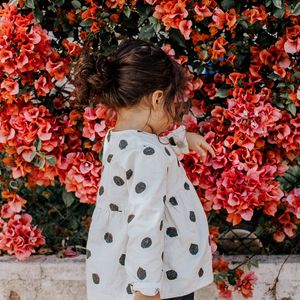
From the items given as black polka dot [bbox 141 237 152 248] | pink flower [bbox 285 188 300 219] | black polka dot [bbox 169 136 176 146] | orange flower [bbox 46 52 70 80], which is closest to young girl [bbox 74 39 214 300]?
black polka dot [bbox 141 237 152 248]

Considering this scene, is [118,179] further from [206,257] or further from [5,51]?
[5,51]

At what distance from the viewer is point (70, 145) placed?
10.7ft

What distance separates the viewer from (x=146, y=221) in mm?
2301

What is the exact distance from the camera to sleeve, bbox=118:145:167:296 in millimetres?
2297

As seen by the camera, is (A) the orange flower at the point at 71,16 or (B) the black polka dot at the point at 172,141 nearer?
(B) the black polka dot at the point at 172,141

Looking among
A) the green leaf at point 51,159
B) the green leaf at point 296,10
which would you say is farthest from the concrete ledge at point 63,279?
the green leaf at point 296,10

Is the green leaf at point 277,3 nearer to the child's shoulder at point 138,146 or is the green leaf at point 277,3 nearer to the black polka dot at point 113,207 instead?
the child's shoulder at point 138,146

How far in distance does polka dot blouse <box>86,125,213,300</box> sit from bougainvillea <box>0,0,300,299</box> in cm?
51

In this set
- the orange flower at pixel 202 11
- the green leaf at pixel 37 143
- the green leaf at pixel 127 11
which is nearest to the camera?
the orange flower at pixel 202 11

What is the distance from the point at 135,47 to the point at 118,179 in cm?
46

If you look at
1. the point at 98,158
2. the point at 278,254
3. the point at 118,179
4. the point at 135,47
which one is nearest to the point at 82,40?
the point at 98,158

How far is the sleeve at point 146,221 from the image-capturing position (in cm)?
230

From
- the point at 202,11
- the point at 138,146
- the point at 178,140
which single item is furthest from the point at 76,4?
the point at 138,146

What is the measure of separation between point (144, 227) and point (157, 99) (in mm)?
447
